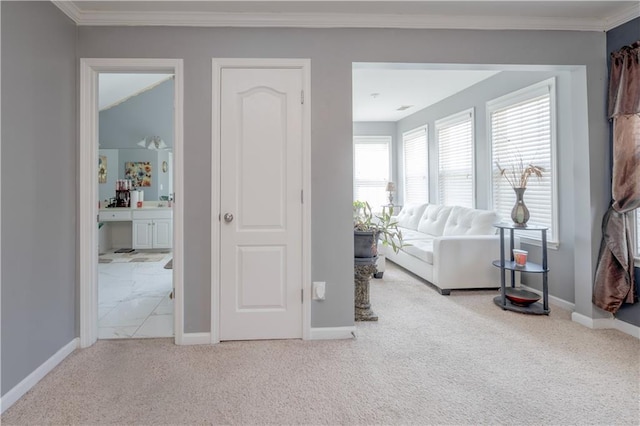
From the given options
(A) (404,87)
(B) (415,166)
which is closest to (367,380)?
(A) (404,87)

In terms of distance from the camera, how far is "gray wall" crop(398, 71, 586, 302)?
3.21 metres

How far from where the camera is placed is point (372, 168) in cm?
707

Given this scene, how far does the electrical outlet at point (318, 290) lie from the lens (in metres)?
2.57

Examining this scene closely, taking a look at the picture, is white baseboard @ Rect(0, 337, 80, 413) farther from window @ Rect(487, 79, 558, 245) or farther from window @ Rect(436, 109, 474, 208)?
window @ Rect(436, 109, 474, 208)

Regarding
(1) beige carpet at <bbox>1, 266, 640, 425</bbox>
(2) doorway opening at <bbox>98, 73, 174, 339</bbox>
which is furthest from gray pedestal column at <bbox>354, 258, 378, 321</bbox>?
(2) doorway opening at <bbox>98, 73, 174, 339</bbox>

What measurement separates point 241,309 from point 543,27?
325 cm

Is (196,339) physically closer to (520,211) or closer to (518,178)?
(520,211)

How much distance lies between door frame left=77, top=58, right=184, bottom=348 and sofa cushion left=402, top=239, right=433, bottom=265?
2.50m

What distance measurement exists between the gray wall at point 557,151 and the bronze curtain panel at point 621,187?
1.55 ft

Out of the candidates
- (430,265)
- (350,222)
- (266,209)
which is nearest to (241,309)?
(266,209)

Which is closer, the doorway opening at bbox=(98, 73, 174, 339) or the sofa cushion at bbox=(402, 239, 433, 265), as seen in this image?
the sofa cushion at bbox=(402, 239, 433, 265)

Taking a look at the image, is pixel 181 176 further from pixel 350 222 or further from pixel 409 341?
pixel 409 341

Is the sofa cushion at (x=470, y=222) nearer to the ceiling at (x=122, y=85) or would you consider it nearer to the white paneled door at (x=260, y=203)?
the white paneled door at (x=260, y=203)

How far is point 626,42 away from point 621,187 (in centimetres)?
113
